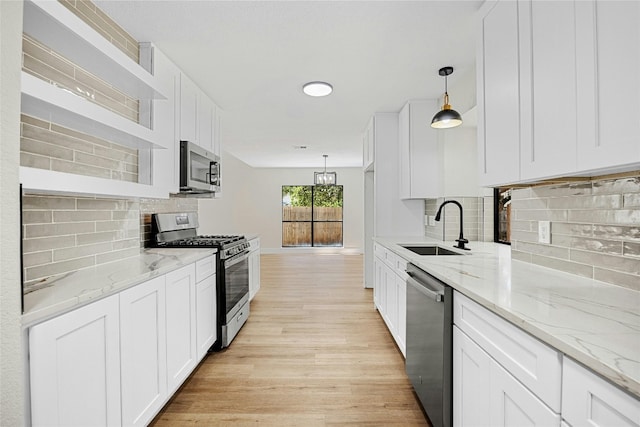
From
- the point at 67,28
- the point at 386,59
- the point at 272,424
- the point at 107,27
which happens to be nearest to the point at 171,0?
the point at 107,27

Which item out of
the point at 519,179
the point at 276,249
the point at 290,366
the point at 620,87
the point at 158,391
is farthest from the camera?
the point at 276,249

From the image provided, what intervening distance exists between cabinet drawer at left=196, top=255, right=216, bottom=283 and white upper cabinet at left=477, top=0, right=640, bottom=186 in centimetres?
195

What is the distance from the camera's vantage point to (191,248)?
273 centimetres

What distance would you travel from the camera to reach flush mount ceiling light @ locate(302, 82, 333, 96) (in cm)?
311

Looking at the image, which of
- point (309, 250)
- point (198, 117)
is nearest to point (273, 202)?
point (309, 250)

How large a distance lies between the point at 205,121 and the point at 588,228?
3.19 m

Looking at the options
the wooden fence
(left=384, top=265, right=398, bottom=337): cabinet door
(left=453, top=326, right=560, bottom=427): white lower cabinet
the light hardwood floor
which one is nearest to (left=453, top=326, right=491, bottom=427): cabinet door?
(left=453, top=326, right=560, bottom=427): white lower cabinet

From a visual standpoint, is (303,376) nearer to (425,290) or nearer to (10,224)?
(425,290)

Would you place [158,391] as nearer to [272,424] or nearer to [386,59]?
[272,424]

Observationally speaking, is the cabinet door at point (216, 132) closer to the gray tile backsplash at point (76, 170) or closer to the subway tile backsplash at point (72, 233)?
the gray tile backsplash at point (76, 170)

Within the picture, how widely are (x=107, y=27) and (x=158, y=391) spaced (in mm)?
2157

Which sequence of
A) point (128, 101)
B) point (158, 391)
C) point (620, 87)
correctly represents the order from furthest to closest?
point (128, 101) → point (158, 391) → point (620, 87)

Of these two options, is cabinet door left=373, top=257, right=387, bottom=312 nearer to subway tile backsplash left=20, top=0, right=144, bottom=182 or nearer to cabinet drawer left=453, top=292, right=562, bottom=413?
cabinet drawer left=453, top=292, right=562, bottom=413

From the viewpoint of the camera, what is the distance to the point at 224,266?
277cm
